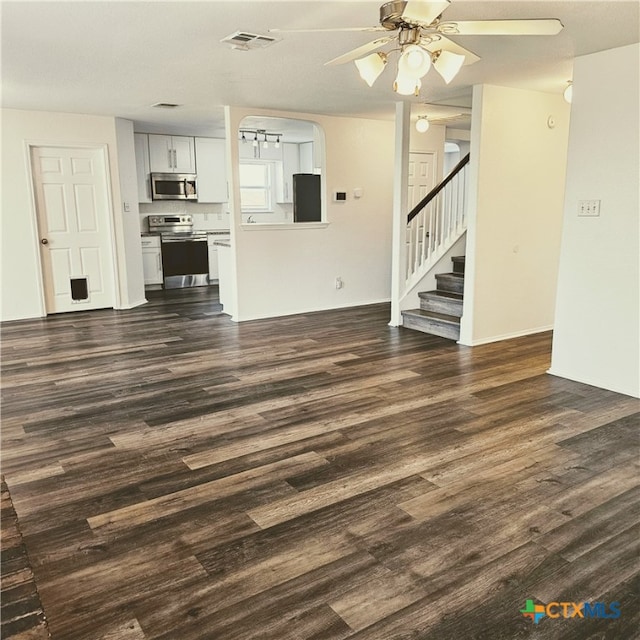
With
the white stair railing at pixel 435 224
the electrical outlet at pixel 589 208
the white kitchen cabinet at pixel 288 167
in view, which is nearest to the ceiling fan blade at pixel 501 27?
the electrical outlet at pixel 589 208

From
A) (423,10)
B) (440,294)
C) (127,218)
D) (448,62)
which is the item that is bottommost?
(440,294)

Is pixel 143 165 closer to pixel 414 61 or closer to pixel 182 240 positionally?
pixel 182 240

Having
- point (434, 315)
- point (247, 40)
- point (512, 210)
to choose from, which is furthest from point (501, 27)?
point (434, 315)

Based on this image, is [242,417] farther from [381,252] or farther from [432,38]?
[381,252]

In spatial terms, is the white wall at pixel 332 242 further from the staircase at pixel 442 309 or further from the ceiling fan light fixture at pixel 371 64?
the ceiling fan light fixture at pixel 371 64

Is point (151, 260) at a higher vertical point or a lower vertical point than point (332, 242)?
lower

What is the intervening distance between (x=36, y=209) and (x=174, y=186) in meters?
2.67

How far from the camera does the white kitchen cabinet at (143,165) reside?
8586 millimetres

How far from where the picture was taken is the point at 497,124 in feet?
Answer: 16.8

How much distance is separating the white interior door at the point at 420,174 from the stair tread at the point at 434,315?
2.46 metres

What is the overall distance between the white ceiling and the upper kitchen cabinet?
8.27ft

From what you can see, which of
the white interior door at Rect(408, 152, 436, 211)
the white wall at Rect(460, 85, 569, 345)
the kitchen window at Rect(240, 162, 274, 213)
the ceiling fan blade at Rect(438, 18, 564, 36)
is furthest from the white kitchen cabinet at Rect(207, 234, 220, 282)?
→ the ceiling fan blade at Rect(438, 18, 564, 36)

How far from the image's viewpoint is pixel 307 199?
309 inches

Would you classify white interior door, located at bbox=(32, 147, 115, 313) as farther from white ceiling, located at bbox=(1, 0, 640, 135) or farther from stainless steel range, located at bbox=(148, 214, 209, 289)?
stainless steel range, located at bbox=(148, 214, 209, 289)
